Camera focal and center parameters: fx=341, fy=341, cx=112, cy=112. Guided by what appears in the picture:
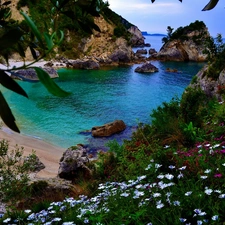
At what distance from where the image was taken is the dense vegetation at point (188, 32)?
67.7 meters

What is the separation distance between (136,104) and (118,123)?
27.5ft

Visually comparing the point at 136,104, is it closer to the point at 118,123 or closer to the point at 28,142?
the point at 118,123

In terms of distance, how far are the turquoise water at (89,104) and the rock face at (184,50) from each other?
2091cm

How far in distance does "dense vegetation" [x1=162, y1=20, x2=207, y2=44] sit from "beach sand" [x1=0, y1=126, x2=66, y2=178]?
5468 cm

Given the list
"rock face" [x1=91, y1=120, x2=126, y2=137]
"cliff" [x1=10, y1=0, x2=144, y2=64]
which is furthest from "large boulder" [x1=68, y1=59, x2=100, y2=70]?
"rock face" [x1=91, y1=120, x2=126, y2=137]

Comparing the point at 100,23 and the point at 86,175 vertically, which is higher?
the point at 100,23

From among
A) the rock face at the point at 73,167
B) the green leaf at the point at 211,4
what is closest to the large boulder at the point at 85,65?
the rock face at the point at 73,167

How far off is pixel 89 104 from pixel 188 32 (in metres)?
46.9

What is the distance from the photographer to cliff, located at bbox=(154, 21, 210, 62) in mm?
64625

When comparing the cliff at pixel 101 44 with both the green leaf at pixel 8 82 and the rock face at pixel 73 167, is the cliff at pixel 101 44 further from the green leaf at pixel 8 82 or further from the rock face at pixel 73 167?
the green leaf at pixel 8 82

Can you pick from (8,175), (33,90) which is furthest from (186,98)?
(33,90)

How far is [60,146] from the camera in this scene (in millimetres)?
18062

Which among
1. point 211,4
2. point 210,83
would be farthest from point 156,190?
point 210,83

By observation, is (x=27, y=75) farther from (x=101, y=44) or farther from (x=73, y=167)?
(x=101, y=44)
